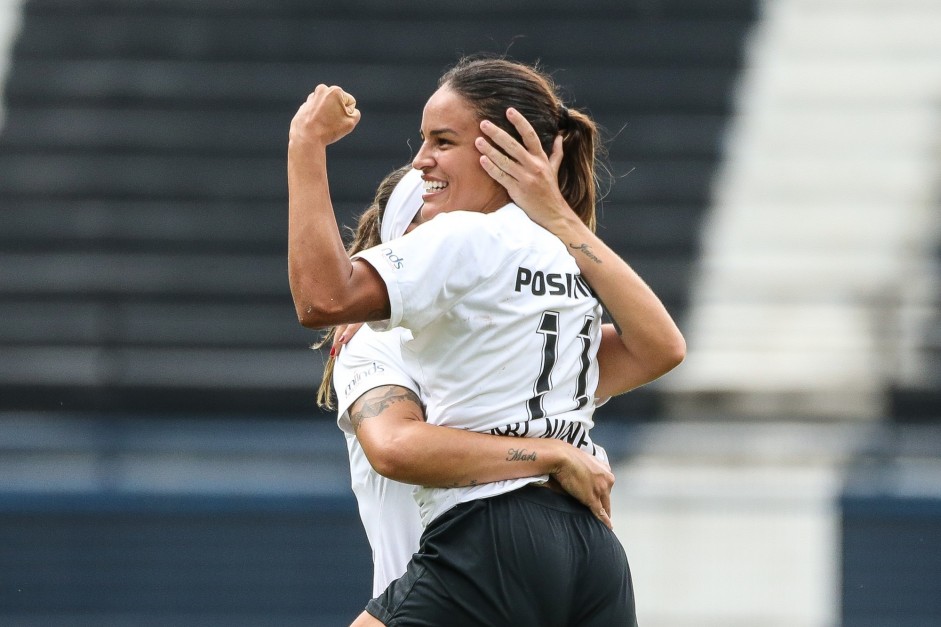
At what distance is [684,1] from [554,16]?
0.65 metres

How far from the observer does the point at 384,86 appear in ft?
21.0

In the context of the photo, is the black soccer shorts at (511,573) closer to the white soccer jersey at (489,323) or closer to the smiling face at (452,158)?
the white soccer jersey at (489,323)

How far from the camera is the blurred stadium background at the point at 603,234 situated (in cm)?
461

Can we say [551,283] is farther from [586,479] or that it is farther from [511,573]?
[511,573]

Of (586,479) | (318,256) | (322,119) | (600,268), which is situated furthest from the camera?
(600,268)

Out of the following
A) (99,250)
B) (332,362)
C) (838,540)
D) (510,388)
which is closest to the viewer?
(510,388)

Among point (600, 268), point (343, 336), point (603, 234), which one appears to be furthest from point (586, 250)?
point (603, 234)

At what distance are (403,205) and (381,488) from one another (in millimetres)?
495

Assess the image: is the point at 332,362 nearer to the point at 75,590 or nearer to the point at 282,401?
the point at 75,590

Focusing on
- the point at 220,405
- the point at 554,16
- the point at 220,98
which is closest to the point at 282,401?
the point at 220,405

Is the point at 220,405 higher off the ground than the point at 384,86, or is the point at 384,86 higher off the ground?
the point at 384,86

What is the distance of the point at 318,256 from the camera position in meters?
1.86

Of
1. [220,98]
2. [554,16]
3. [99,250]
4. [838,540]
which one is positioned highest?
[554,16]

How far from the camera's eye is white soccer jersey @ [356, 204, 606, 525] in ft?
6.33
